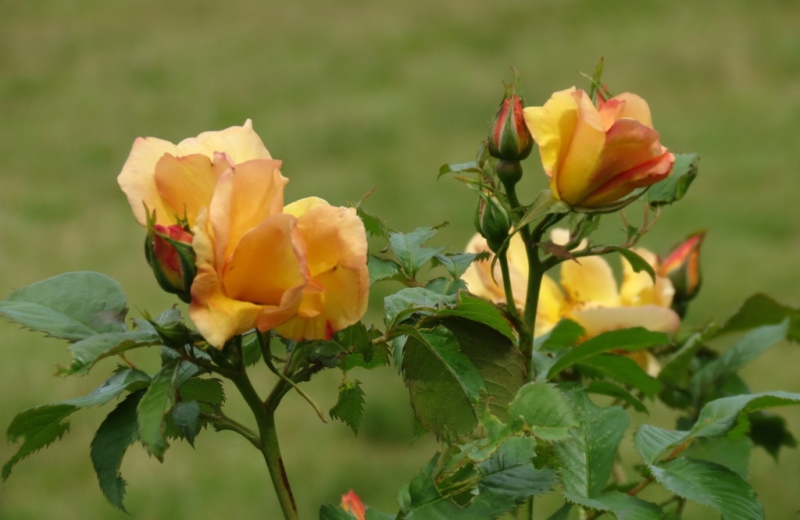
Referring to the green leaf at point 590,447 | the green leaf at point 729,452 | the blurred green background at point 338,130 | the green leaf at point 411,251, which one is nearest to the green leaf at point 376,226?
the green leaf at point 411,251

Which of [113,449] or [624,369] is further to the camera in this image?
[624,369]

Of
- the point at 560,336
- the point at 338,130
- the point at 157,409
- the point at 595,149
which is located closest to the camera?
the point at 157,409

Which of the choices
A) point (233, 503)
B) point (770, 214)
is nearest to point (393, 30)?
point (770, 214)

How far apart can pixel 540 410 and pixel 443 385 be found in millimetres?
33

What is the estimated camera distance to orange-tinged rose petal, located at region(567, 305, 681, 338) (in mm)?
548

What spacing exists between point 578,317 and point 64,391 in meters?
1.74

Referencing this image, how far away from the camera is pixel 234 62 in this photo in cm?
385

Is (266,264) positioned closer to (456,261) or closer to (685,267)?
(456,261)

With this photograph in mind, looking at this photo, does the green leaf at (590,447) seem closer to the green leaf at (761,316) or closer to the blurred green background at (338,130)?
the green leaf at (761,316)

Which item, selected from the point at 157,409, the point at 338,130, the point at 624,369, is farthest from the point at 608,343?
the point at 338,130

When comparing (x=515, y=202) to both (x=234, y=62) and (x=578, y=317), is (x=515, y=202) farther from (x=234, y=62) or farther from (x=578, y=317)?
(x=234, y=62)

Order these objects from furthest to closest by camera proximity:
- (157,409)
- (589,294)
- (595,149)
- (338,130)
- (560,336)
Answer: (338,130), (589,294), (560,336), (595,149), (157,409)

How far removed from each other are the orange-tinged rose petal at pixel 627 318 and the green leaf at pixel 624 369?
0.07m

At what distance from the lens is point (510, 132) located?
393 mm
